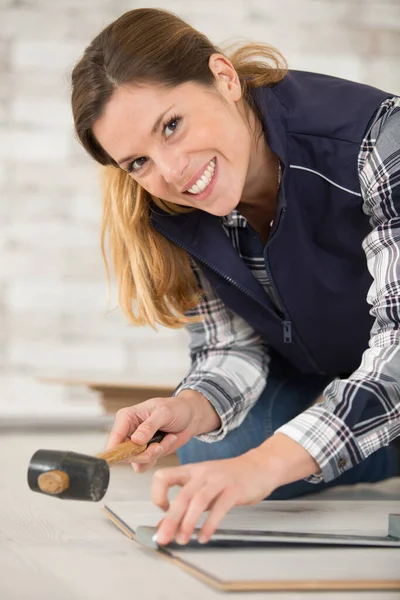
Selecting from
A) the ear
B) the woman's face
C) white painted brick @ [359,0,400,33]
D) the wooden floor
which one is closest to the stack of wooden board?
the wooden floor

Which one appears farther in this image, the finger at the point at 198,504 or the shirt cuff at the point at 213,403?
the shirt cuff at the point at 213,403

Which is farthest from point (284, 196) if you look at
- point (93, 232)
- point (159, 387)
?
point (93, 232)

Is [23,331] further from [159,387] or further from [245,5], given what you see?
[245,5]

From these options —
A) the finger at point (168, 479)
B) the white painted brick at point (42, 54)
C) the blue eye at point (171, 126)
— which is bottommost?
the finger at point (168, 479)

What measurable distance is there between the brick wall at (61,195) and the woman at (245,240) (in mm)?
1421

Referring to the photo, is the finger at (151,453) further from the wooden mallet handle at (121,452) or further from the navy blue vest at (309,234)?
the navy blue vest at (309,234)

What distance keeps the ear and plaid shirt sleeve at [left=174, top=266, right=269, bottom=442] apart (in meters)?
0.41

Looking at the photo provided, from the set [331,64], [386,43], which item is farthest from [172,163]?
[386,43]

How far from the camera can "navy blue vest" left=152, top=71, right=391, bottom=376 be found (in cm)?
135

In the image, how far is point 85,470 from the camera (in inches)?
36.9

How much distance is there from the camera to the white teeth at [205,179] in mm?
1285

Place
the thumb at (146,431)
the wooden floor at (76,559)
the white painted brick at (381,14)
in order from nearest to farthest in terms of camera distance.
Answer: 1. the wooden floor at (76,559)
2. the thumb at (146,431)
3. the white painted brick at (381,14)

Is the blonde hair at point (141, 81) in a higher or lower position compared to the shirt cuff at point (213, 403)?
higher

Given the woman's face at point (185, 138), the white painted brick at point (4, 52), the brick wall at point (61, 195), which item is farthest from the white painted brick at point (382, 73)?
the woman's face at point (185, 138)
